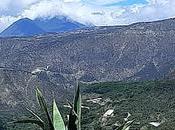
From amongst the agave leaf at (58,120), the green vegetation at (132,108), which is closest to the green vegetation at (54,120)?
the agave leaf at (58,120)

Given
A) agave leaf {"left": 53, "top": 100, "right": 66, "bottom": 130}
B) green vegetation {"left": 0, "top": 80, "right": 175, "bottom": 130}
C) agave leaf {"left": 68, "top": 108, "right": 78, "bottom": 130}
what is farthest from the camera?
green vegetation {"left": 0, "top": 80, "right": 175, "bottom": 130}

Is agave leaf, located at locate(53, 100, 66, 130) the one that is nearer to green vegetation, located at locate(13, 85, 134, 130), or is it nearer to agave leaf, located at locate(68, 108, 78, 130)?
green vegetation, located at locate(13, 85, 134, 130)

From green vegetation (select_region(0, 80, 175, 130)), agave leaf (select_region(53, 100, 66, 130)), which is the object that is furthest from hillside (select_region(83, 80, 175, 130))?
agave leaf (select_region(53, 100, 66, 130))

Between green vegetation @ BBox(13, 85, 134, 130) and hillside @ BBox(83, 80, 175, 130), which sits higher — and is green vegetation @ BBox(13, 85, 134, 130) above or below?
above

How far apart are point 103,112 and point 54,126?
405ft

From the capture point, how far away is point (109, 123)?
116562 millimetres

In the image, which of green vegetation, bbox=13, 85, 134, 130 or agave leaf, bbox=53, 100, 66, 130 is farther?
agave leaf, bbox=53, 100, 66, 130

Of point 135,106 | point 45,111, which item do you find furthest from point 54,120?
point 135,106

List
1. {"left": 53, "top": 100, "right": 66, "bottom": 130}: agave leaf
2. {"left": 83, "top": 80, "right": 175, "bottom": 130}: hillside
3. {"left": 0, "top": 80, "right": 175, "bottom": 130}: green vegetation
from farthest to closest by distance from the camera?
1. {"left": 83, "top": 80, "right": 175, "bottom": 130}: hillside
2. {"left": 0, "top": 80, "right": 175, "bottom": 130}: green vegetation
3. {"left": 53, "top": 100, "right": 66, "bottom": 130}: agave leaf

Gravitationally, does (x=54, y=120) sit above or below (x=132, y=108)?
above

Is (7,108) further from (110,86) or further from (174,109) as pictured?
(174,109)

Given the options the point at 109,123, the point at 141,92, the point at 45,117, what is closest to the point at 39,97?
the point at 45,117

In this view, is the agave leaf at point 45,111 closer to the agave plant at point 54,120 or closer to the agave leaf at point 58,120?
the agave plant at point 54,120

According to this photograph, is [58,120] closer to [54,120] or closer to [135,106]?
[54,120]
